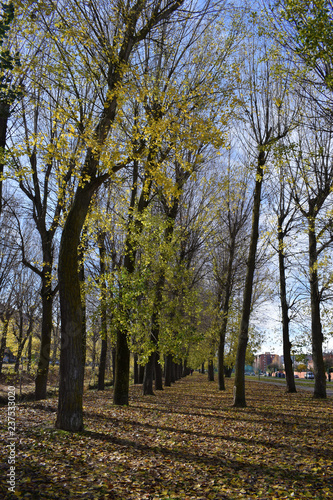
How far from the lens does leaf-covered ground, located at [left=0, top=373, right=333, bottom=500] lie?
422cm

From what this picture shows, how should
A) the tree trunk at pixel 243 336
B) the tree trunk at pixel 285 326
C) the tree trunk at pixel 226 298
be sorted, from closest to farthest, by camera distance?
the tree trunk at pixel 243 336, the tree trunk at pixel 226 298, the tree trunk at pixel 285 326

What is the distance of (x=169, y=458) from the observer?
5.49 m

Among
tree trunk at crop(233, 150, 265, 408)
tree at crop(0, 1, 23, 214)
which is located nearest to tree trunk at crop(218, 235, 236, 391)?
tree trunk at crop(233, 150, 265, 408)

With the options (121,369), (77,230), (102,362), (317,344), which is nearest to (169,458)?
(77,230)

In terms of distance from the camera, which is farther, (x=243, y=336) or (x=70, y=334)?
(x=243, y=336)

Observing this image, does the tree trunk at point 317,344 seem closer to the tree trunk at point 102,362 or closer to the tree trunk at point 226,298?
the tree trunk at point 226,298

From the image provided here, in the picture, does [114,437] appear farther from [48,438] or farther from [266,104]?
[266,104]

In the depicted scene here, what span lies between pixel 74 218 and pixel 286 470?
541 cm

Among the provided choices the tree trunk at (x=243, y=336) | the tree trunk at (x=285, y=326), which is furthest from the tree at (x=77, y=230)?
the tree trunk at (x=285, y=326)

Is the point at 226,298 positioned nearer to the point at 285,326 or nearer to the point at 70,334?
the point at 285,326

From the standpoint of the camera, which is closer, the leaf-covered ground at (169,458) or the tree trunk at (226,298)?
the leaf-covered ground at (169,458)

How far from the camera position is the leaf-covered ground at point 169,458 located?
422cm

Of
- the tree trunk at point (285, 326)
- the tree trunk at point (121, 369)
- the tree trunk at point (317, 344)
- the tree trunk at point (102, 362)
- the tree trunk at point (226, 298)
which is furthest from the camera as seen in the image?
the tree trunk at point (285, 326)

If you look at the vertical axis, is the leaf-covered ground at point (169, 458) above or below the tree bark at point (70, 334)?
below
